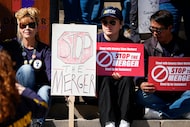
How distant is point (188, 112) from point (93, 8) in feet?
5.26

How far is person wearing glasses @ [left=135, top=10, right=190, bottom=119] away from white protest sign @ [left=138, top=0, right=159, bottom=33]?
0.62 metres

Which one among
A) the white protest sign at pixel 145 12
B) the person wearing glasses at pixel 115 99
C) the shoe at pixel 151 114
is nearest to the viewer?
the person wearing glasses at pixel 115 99

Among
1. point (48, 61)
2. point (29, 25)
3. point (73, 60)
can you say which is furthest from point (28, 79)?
point (29, 25)

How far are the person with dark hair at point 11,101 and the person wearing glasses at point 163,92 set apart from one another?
2445 millimetres

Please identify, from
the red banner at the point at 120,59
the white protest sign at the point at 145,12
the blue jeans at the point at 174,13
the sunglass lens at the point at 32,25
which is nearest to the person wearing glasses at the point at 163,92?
the red banner at the point at 120,59

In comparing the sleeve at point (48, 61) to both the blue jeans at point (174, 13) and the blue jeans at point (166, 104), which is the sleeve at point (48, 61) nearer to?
the blue jeans at point (166, 104)

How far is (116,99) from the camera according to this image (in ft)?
18.9

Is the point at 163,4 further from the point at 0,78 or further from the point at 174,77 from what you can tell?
the point at 0,78

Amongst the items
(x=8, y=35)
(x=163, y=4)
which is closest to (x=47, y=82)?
(x=8, y=35)

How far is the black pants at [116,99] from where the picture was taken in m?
5.67

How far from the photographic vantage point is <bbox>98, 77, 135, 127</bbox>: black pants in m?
5.67

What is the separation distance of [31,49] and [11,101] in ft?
8.21

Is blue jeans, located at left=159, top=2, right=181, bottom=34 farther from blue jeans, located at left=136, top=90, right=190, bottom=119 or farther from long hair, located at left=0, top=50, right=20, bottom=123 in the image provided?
long hair, located at left=0, top=50, right=20, bottom=123

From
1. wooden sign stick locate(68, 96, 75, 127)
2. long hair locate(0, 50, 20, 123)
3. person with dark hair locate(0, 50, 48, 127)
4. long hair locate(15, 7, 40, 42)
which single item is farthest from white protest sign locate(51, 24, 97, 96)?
long hair locate(0, 50, 20, 123)
